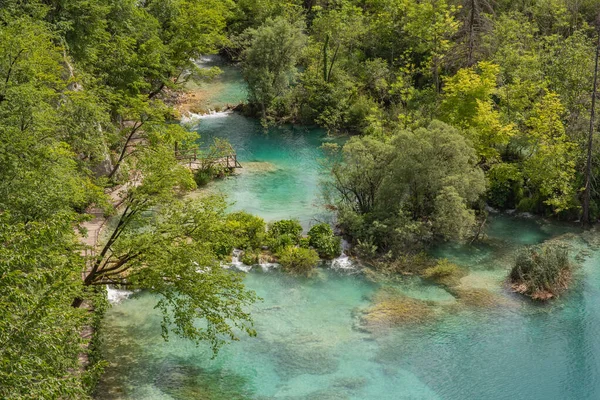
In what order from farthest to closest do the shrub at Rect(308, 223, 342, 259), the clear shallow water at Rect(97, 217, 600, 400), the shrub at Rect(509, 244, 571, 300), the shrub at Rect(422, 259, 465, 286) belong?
the shrub at Rect(308, 223, 342, 259) < the shrub at Rect(422, 259, 465, 286) < the shrub at Rect(509, 244, 571, 300) < the clear shallow water at Rect(97, 217, 600, 400)

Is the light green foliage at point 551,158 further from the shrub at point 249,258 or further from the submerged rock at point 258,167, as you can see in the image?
the shrub at point 249,258

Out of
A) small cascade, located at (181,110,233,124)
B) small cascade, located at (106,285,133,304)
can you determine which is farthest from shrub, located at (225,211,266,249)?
small cascade, located at (181,110,233,124)

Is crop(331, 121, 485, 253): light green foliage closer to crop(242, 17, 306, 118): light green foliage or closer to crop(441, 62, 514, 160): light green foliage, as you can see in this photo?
crop(441, 62, 514, 160): light green foliage

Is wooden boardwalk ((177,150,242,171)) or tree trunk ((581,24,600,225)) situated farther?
wooden boardwalk ((177,150,242,171))

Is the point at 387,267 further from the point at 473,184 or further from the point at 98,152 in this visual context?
the point at 98,152

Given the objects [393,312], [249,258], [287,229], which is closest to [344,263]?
[287,229]

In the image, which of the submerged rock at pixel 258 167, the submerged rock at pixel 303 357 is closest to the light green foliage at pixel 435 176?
the submerged rock at pixel 303 357
